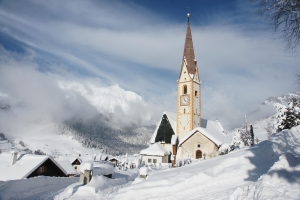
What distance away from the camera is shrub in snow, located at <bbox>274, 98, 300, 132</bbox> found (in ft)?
75.4

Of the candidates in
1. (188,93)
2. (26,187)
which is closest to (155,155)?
(188,93)

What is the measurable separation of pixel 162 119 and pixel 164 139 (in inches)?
149

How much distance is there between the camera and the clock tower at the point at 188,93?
4116 cm

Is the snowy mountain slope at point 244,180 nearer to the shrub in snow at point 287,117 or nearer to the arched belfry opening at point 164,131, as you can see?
the shrub in snow at point 287,117

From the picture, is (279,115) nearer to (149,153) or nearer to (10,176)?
(149,153)

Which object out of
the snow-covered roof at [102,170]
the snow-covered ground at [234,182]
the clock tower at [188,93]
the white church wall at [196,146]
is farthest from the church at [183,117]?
the snow-covered ground at [234,182]

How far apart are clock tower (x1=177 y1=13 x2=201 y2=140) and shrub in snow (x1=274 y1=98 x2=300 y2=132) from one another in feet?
57.4

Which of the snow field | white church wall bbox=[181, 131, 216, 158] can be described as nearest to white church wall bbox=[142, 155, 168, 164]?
white church wall bbox=[181, 131, 216, 158]

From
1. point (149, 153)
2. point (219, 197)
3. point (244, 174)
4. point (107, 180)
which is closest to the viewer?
point (219, 197)

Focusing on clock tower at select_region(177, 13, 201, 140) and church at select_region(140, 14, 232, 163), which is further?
clock tower at select_region(177, 13, 201, 140)

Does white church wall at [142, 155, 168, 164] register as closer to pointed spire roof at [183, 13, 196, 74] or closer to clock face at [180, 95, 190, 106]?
clock face at [180, 95, 190, 106]

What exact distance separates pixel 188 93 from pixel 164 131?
25.3 ft

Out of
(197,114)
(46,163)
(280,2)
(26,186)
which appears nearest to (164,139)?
(197,114)

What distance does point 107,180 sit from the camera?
15.9 meters
